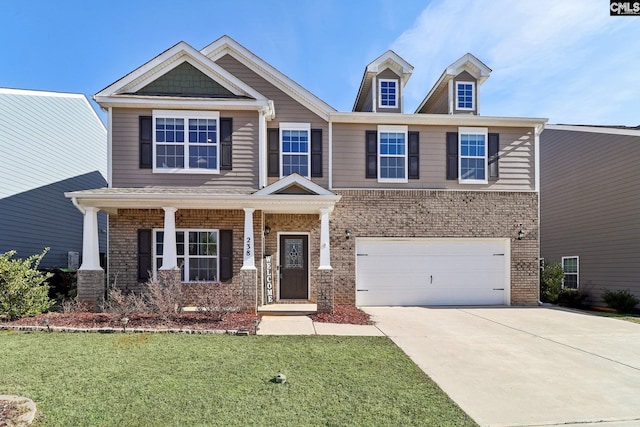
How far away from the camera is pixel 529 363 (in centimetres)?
597

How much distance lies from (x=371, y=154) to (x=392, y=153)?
0.68 metres

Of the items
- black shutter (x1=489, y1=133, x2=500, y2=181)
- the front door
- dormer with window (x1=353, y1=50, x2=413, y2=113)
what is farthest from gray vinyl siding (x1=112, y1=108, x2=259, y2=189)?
black shutter (x1=489, y1=133, x2=500, y2=181)

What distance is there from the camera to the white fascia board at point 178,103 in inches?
404

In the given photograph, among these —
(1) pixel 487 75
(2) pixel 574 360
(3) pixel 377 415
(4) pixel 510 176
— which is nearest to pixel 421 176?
(4) pixel 510 176

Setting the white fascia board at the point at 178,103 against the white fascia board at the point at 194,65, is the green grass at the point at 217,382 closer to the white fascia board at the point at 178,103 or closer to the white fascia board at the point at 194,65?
the white fascia board at the point at 178,103

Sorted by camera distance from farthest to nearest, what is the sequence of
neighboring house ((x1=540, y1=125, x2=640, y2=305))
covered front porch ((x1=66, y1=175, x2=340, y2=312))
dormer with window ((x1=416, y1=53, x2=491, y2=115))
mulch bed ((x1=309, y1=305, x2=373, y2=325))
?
dormer with window ((x1=416, y1=53, x2=491, y2=115)) → neighboring house ((x1=540, y1=125, x2=640, y2=305)) → covered front porch ((x1=66, y1=175, x2=340, y2=312)) → mulch bed ((x1=309, y1=305, x2=373, y2=325))

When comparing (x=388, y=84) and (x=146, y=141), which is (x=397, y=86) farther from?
(x=146, y=141)

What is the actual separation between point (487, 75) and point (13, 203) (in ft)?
54.6

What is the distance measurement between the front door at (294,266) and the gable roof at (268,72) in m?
3.99

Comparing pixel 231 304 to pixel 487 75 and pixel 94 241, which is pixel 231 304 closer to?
pixel 94 241

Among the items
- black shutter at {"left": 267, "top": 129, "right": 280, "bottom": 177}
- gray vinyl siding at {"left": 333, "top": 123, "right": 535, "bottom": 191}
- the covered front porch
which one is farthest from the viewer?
gray vinyl siding at {"left": 333, "top": 123, "right": 535, "bottom": 191}

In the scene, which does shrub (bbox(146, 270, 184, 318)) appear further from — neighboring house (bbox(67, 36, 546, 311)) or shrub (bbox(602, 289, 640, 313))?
shrub (bbox(602, 289, 640, 313))

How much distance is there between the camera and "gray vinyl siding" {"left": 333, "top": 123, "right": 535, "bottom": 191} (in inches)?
456

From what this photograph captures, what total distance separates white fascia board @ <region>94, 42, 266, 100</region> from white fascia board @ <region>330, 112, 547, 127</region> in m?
2.83
